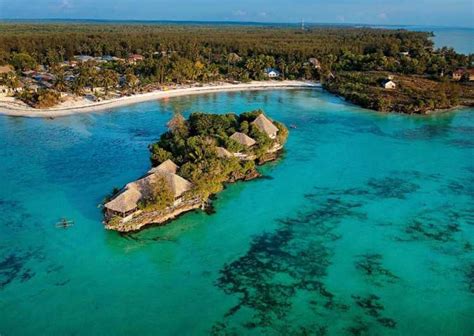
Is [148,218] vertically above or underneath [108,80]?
underneath

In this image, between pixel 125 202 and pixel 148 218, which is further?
pixel 148 218

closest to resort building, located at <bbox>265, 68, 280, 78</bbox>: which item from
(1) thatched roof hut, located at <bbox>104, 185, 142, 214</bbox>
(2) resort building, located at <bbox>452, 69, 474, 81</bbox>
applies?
(2) resort building, located at <bbox>452, 69, 474, 81</bbox>

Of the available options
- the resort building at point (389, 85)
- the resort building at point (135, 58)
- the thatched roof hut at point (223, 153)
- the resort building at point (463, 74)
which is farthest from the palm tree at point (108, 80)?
the resort building at point (463, 74)

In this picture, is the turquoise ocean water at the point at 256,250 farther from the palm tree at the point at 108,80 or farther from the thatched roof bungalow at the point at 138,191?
the palm tree at the point at 108,80

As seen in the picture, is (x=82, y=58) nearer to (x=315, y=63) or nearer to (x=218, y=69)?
(x=218, y=69)

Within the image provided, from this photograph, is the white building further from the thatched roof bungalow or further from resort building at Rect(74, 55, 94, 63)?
resort building at Rect(74, 55, 94, 63)

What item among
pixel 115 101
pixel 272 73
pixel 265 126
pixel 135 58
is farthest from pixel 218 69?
pixel 265 126
